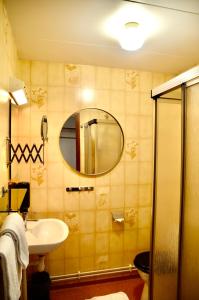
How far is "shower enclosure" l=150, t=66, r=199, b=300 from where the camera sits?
1.32 m

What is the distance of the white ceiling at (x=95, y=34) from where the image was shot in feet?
4.80

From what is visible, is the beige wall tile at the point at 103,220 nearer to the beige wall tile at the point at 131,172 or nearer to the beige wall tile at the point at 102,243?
the beige wall tile at the point at 102,243

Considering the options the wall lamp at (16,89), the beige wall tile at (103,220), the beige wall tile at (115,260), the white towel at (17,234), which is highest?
the wall lamp at (16,89)

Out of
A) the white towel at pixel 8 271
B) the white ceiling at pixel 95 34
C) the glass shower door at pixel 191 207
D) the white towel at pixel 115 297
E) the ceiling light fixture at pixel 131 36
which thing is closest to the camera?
the white towel at pixel 8 271

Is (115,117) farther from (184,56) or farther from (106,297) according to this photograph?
(106,297)

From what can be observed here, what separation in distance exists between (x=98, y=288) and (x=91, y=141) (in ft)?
4.91

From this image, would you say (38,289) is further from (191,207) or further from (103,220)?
(191,207)

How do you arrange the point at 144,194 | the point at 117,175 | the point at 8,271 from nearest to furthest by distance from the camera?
the point at 8,271 < the point at 117,175 < the point at 144,194

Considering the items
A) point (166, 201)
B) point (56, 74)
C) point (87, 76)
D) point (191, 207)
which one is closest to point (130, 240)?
point (166, 201)

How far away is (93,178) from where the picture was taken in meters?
2.49

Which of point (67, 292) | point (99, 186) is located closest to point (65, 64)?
point (99, 186)

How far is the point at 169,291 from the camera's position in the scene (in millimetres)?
1520

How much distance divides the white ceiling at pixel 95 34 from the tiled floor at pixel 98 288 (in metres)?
2.27

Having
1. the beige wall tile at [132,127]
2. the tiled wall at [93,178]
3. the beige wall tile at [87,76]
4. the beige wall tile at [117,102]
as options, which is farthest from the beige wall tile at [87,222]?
the beige wall tile at [87,76]
